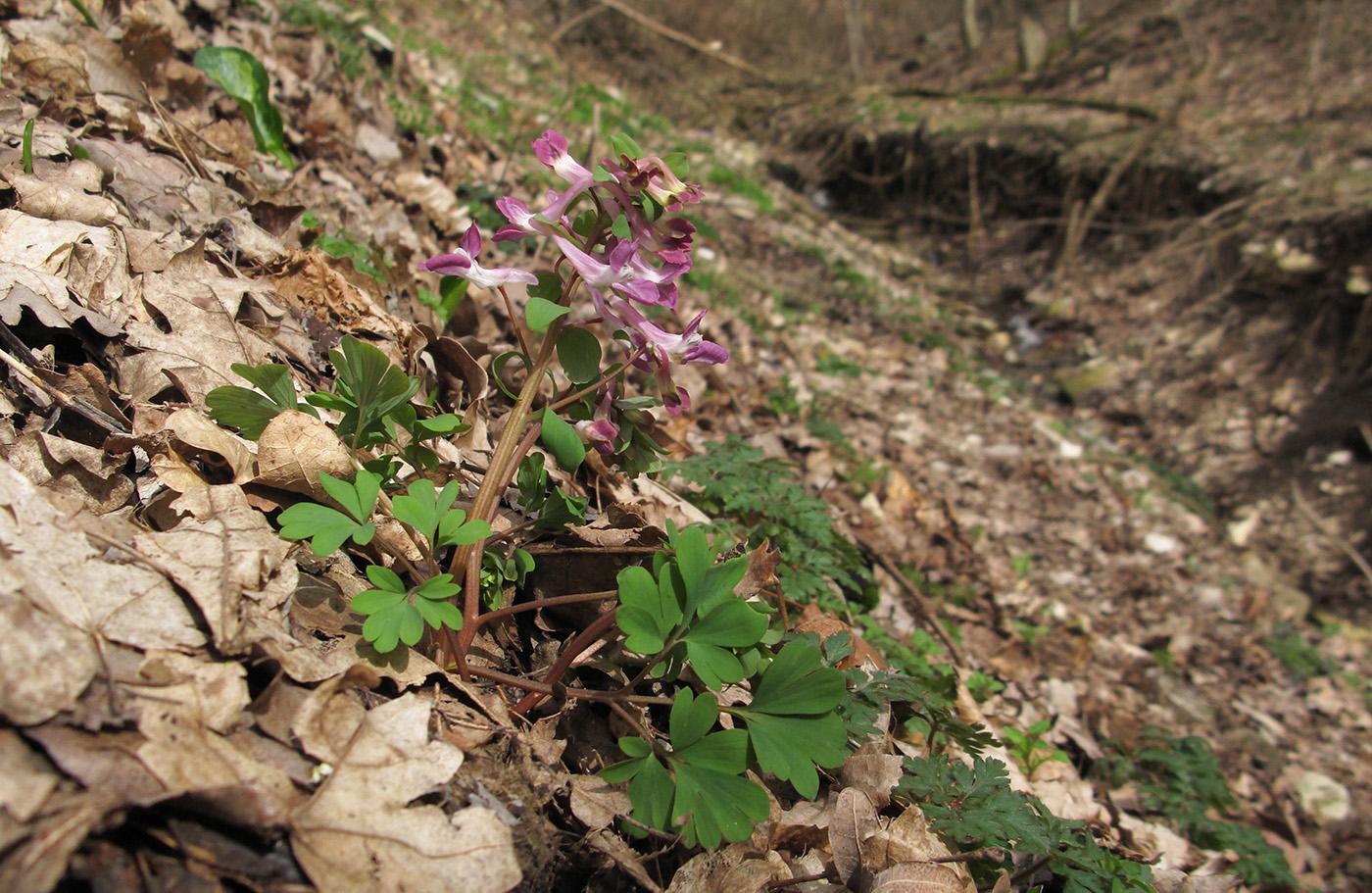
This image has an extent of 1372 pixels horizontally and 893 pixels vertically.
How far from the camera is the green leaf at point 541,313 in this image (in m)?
1.11

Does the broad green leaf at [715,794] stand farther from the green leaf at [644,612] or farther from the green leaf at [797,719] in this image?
the green leaf at [644,612]

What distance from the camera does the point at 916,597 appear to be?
2.75 meters

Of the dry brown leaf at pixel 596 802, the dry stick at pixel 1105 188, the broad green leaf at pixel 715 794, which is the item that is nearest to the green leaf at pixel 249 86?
the dry brown leaf at pixel 596 802

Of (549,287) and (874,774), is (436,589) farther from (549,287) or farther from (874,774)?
(874,774)

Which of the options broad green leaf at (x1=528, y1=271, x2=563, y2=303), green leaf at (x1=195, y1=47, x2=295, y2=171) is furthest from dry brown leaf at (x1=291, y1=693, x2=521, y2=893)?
green leaf at (x1=195, y1=47, x2=295, y2=171)

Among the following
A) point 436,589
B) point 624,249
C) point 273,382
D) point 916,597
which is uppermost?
point 624,249

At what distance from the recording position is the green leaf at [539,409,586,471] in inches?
47.4

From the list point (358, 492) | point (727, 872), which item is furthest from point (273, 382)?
point (727, 872)

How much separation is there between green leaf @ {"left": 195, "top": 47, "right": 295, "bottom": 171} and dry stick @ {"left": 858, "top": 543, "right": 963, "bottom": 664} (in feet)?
9.42

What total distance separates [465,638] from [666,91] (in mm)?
12763

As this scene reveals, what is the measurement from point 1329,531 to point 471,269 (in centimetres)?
776

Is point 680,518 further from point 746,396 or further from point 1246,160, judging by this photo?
point 1246,160

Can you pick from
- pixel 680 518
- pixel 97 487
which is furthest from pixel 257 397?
pixel 680 518

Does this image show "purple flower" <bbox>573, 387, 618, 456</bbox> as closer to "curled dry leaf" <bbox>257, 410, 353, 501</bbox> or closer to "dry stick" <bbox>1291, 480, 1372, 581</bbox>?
"curled dry leaf" <bbox>257, 410, 353, 501</bbox>
